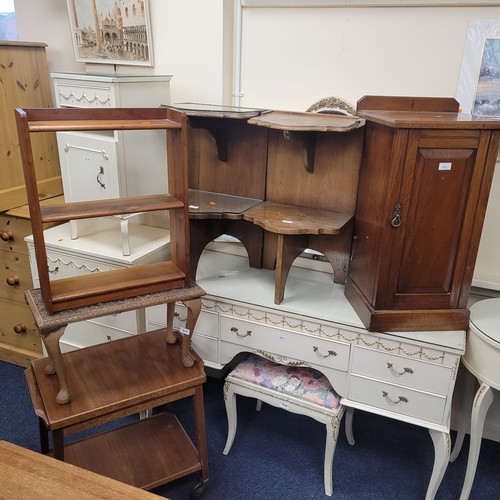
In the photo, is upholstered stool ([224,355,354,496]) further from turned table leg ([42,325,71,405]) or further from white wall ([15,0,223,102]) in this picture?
white wall ([15,0,223,102])

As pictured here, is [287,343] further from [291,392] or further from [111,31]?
[111,31]

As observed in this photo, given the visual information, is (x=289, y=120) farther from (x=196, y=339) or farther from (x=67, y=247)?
(x=67, y=247)

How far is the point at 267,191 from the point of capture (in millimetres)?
2166

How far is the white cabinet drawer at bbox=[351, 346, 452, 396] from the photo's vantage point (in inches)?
69.1

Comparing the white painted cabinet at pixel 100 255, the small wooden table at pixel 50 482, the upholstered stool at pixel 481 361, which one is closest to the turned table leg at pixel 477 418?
the upholstered stool at pixel 481 361

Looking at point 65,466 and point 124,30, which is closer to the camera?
point 65,466

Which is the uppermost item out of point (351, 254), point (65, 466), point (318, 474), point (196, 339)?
point (351, 254)

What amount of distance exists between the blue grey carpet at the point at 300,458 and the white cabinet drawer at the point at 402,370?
1.82 feet

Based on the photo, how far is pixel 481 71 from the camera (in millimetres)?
1825

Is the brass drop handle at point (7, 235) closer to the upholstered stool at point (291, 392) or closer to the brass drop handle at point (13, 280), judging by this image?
the brass drop handle at point (13, 280)

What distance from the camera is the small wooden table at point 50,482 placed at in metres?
1.05

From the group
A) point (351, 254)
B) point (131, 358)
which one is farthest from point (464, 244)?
point (131, 358)

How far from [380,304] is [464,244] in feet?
1.19

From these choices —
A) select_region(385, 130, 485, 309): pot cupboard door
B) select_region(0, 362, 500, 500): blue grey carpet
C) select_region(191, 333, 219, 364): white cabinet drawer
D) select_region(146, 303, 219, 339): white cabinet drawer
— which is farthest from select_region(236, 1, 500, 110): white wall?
select_region(0, 362, 500, 500): blue grey carpet
